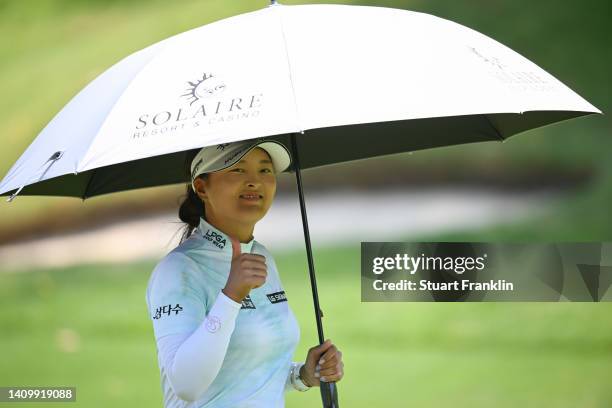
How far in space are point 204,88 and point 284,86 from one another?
0.56 ft

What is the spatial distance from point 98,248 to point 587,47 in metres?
2.44

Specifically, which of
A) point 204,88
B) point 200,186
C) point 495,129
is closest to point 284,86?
point 204,88

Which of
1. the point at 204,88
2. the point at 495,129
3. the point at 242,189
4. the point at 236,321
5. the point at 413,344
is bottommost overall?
the point at 236,321

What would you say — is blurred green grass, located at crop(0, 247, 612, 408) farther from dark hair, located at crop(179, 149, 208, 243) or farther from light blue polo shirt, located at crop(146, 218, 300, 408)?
light blue polo shirt, located at crop(146, 218, 300, 408)

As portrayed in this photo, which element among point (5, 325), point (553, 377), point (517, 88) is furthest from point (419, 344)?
point (517, 88)

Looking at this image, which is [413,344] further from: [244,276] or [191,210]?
[244,276]

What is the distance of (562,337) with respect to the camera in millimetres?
4246

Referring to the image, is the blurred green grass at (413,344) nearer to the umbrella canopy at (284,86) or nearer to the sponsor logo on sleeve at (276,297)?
the sponsor logo on sleeve at (276,297)

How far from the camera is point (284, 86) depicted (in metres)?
1.84

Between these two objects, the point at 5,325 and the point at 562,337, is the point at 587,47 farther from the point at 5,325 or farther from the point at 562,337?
the point at 5,325

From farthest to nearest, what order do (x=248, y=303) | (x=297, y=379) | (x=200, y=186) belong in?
(x=297, y=379) < (x=200, y=186) < (x=248, y=303)

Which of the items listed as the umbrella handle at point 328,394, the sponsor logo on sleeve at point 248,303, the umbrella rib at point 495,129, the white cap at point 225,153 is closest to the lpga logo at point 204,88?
the white cap at point 225,153

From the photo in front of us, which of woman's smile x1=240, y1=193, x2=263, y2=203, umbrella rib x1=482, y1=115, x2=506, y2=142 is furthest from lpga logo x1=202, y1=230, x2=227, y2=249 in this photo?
umbrella rib x1=482, y1=115, x2=506, y2=142

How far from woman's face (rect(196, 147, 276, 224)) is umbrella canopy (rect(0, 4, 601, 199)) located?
27cm
